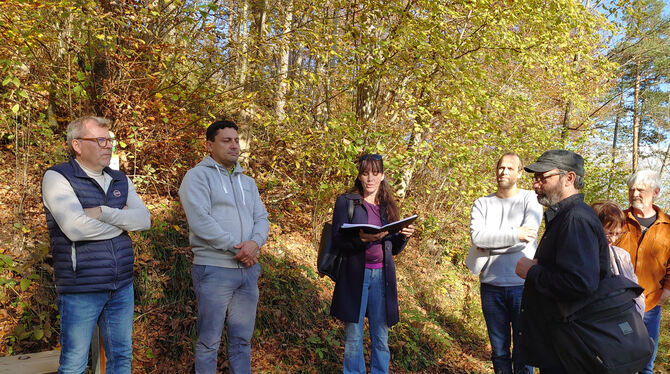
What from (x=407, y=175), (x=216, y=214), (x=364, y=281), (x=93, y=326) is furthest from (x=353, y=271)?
(x=407, y=175)

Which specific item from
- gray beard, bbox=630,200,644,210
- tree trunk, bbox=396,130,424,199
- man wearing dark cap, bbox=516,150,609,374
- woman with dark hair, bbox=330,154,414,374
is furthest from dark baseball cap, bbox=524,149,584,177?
tree trunk, bbox=396,130,424,199

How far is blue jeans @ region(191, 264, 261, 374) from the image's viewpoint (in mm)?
3109

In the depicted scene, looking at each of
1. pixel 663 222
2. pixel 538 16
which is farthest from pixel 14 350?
pixel 538 16

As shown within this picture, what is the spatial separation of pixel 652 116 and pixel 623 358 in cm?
3012

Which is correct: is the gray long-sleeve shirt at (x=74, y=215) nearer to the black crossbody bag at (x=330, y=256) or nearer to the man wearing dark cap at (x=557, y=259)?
the black crossbody bag at (x=330, y=256)

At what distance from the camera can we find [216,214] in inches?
127

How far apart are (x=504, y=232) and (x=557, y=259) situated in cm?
125

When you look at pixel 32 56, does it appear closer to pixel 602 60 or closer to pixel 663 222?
pixel 663 222

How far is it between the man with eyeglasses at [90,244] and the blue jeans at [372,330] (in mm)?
1690

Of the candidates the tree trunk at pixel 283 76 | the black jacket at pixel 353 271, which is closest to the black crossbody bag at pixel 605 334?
the black jacket at pixel 353 271

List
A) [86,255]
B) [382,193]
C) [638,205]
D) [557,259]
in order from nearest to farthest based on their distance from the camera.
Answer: [557,259]
[86,255]
[382,193]
[638,205]

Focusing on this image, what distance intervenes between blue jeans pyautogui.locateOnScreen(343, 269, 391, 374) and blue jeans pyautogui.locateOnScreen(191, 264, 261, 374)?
0.83 meters

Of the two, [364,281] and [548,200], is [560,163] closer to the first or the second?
[548,200]

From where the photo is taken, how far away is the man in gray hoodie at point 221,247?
3.11m
